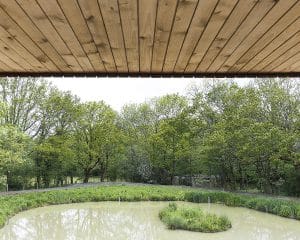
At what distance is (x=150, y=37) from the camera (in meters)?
2.19

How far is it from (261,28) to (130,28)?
75 centimetres

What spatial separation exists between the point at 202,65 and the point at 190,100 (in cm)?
2078

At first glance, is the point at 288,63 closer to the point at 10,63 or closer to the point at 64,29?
the point at 64,29

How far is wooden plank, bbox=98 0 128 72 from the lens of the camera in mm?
1784

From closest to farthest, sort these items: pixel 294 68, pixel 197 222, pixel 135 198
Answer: pixel 294 68 → pixel 197 222 → pixel 135 198

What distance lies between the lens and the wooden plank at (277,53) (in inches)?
89.5

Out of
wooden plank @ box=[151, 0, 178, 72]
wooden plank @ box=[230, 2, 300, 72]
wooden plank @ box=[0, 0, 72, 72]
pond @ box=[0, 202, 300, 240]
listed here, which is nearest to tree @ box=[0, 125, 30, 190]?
pond @ box=[0, 202, 300, 240]

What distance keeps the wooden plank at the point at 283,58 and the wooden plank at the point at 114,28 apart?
3.63 ft

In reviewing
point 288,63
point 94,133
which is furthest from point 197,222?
point 94,133

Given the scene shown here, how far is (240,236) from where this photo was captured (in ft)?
34.3

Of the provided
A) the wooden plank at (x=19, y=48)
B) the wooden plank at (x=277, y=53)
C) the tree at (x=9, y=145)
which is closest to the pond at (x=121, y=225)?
the tree at (x=9, y=145)

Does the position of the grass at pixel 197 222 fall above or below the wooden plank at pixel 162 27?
below

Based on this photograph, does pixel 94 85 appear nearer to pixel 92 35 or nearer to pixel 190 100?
pixel 190 100

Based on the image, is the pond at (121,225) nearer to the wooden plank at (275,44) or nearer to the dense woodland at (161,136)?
the dense woodland at (161,136)
